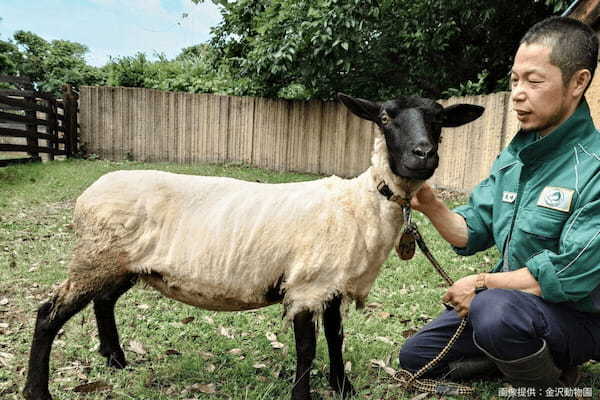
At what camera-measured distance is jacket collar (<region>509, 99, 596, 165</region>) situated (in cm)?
244

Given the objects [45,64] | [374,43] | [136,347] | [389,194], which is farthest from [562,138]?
[45,64]

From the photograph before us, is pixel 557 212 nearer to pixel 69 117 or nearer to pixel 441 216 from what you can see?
pixel 441 216

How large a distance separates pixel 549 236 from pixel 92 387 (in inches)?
111

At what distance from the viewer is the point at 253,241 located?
8.78 ft

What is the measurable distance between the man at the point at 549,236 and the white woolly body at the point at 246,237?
2.08ft

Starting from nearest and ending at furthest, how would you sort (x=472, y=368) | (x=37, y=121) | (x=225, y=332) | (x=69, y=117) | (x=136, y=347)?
(x=472, y=368) → (x=136, y=347) → (x=225, y=332) → (x=37, y=121) → (x=69, y=117)

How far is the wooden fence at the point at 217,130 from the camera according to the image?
1421cm

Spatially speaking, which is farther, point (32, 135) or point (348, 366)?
point (32, 135)

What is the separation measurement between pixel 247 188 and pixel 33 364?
63.9 inches

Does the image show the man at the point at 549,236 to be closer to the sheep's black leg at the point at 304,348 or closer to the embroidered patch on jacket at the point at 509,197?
the embroidered patch on jacket at the point at 509,197

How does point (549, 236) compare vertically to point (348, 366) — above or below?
above

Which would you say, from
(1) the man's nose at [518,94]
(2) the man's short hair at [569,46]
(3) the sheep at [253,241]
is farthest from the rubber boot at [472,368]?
(2) the man's short hair at [569,46]

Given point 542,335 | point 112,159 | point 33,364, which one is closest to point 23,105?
point 112,159

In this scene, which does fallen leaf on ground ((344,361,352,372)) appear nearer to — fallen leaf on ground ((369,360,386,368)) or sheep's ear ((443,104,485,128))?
fallen leaf on ground ((369,360,386,368))
